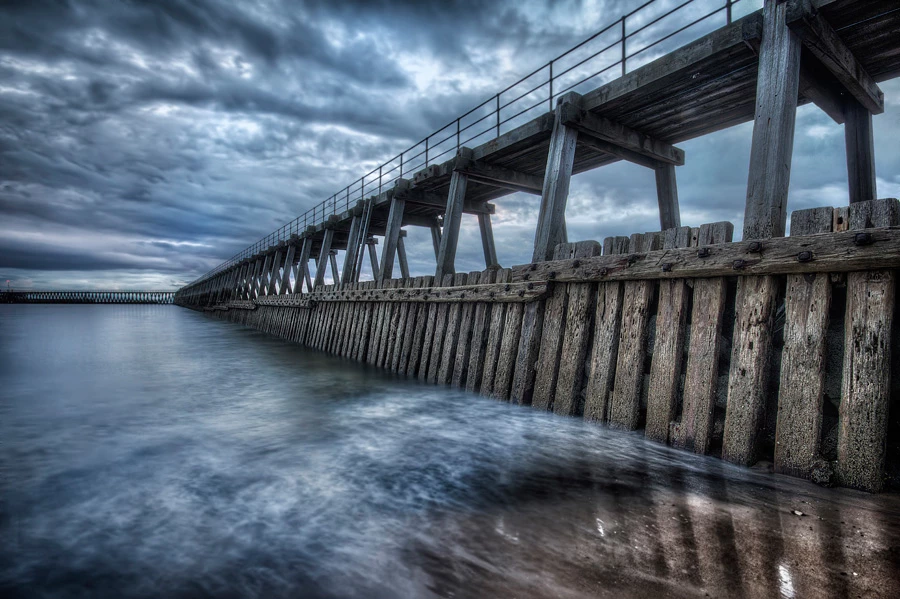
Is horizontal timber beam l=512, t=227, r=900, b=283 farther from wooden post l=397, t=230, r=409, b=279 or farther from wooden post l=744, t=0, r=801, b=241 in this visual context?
wooden post l=397, t=230, r=409, b=279

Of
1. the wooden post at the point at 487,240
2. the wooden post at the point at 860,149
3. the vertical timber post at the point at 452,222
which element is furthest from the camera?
the wooden post at the point at 487,240

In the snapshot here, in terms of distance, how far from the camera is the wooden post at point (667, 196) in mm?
9766

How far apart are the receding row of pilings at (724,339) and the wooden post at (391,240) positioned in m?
5.93

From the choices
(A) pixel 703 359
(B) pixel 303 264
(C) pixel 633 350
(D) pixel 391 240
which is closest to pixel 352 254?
(D) pixel 391 240

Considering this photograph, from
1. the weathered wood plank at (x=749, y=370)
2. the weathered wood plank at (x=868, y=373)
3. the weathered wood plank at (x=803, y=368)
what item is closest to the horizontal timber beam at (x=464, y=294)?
the weathered wood plank at (x=749, y=370)

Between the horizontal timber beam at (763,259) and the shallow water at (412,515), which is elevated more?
the horizontal timber beam at (763,259)

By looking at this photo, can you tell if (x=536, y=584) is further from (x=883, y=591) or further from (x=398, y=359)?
(x=398, y=359)

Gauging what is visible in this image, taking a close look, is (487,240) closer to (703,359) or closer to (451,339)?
(451,339)

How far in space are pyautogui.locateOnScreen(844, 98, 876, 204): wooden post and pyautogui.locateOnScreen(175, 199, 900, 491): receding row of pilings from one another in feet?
→ 15.4

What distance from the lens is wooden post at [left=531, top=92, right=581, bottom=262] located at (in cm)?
714

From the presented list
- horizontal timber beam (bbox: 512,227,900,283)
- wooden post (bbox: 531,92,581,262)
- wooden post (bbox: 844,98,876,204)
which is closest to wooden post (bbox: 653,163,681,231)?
wooden post (bbox: 844,98,876,204)

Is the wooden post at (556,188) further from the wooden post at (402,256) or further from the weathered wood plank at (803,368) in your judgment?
the wooden post at (402,256)

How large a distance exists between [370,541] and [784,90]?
588 centimetres

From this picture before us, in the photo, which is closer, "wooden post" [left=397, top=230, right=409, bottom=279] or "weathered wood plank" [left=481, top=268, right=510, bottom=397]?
"weathered wood plank" [left=481, top=268, right=510, bottom=397]
